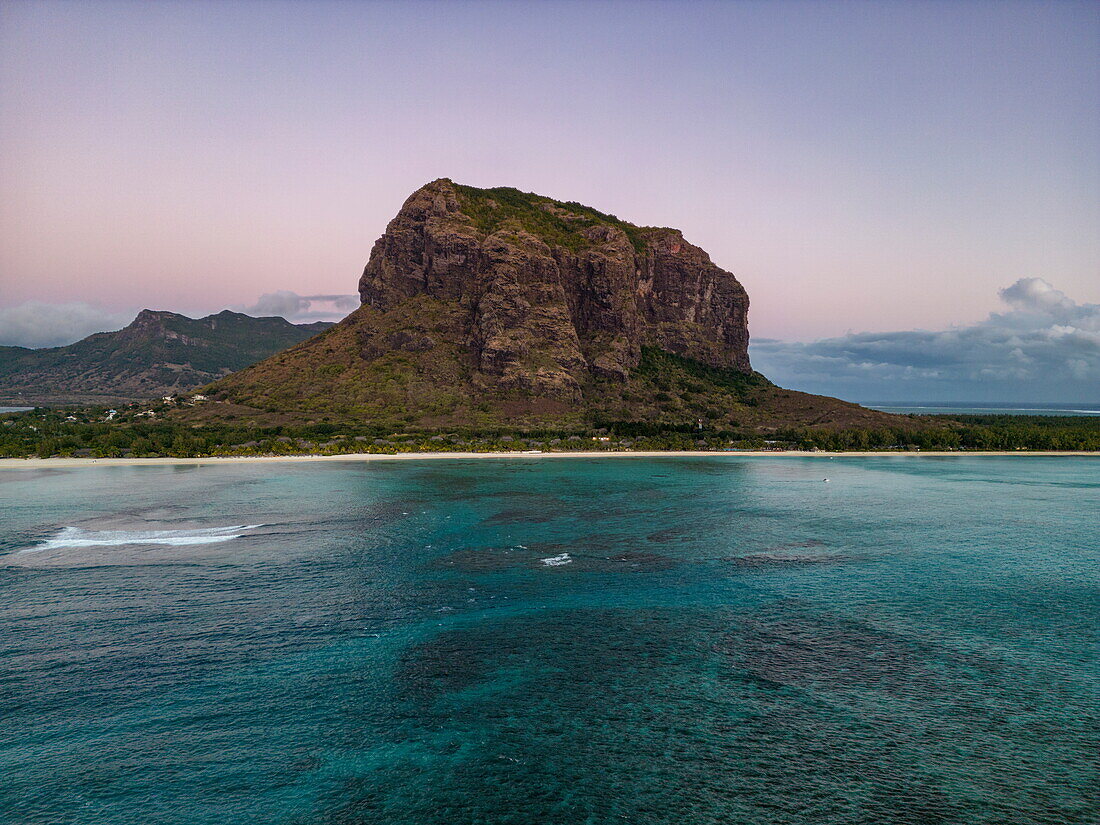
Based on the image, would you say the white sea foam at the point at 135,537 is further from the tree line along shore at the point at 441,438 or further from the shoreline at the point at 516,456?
the tree line along shore at the point at 441,438

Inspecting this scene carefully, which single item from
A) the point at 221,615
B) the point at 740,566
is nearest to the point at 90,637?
the point at 221,615

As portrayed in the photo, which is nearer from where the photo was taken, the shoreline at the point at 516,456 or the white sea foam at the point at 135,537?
the white sea foam at the point at 135,537

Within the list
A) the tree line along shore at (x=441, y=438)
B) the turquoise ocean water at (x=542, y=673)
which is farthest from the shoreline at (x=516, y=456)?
the turquoise ocean water at (x=542, y=673)

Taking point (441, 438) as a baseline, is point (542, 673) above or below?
below

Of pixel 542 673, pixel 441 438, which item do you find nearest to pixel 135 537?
pixel 542 673

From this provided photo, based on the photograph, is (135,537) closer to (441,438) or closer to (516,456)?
(516,456)
